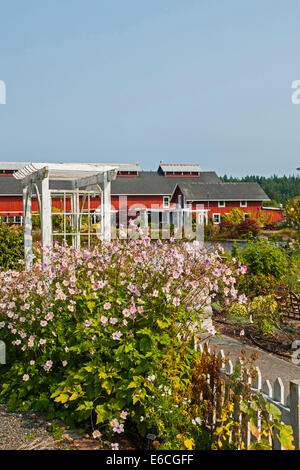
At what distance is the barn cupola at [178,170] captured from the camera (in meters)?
48.8

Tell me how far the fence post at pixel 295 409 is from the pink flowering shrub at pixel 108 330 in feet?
2.81

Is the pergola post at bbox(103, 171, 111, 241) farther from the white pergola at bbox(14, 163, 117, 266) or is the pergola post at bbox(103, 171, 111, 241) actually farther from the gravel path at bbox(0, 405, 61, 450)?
the gravel path at bbox(0, 405, 61, 450)

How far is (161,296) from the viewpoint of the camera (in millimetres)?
3396

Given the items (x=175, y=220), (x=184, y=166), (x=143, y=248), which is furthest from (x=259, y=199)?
(x=143, y=248)

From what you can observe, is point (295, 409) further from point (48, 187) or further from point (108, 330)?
point (48, 187)

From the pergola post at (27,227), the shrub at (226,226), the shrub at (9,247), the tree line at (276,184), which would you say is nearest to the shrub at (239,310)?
the pergola post at (27,227)

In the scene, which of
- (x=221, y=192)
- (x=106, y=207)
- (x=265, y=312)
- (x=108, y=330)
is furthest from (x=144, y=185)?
(x=108, y=330)

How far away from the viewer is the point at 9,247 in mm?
9922

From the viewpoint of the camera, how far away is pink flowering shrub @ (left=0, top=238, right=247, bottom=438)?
3.25 metres

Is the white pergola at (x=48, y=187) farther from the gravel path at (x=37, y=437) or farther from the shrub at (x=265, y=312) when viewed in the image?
the gravel path at (x=37, y=437)

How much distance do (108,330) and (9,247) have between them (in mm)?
7256

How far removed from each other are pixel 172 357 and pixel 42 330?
3.71 ft

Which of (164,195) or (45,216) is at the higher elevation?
(164,195)

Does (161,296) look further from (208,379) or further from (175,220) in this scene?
(175,220)
